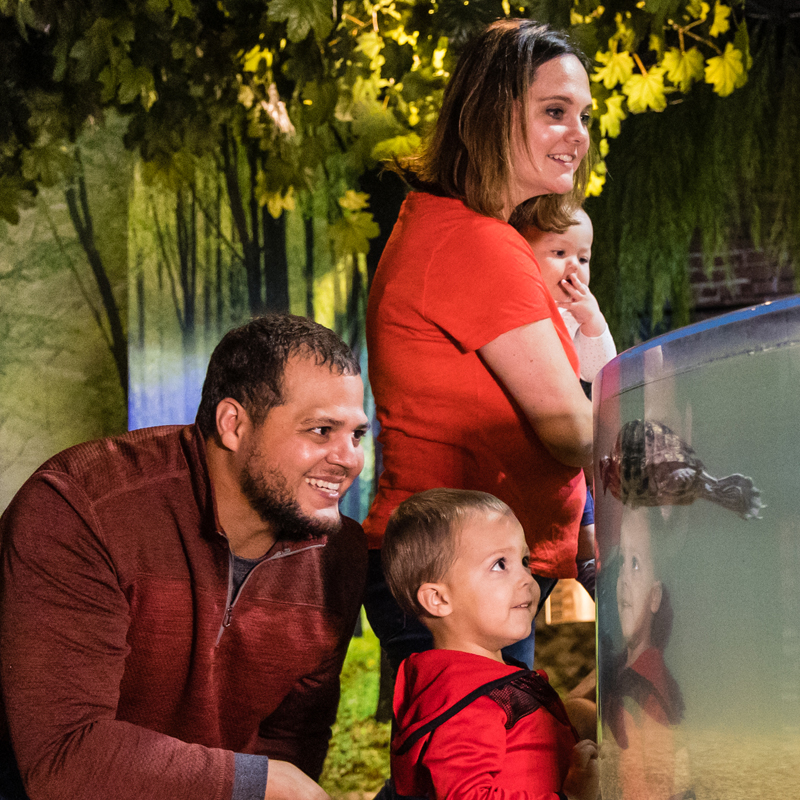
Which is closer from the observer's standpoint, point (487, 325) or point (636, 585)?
point (636, 585)

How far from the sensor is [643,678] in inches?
30.8

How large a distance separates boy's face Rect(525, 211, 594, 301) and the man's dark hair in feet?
1.85

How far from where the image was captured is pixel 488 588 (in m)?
1.24

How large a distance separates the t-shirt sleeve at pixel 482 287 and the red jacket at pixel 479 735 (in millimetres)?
409

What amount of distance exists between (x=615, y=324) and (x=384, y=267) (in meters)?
1.88

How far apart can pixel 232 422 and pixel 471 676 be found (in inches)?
18.9

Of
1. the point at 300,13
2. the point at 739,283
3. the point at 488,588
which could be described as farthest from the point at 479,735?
the point at 739,283

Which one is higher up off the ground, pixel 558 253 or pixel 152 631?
pixel 558 253

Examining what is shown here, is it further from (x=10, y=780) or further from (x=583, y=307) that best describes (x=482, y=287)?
(x=10, y=780)

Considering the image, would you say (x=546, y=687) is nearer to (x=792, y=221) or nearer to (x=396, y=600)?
(x=396, y=600)

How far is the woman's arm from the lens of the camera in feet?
4.06

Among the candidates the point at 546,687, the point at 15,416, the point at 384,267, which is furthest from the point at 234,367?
the point at 15,416

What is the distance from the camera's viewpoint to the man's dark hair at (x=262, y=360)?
136cm

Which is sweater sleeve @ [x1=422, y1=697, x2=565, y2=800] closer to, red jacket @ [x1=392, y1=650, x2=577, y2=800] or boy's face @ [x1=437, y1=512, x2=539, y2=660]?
red jacket @ [x1=392, y1=650, x2=577, y2=800]
